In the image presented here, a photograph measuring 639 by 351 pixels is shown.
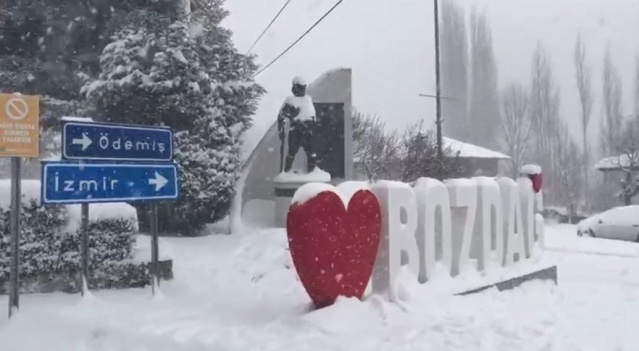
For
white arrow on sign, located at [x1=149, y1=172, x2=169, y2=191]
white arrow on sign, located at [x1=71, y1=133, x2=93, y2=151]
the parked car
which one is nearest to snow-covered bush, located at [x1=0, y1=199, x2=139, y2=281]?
white arrow on sign, located at [x1=149, y1=172, x2=169, y2=191]

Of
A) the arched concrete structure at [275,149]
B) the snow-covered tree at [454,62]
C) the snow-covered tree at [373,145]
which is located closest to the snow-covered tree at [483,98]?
the snow-covered tree at [454,62]

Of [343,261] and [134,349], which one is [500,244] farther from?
[134,349]

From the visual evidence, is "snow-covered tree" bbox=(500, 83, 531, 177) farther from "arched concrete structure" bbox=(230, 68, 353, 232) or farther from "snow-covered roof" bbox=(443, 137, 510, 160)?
"arched concrete structure" bbox=(230, 68, 353, 232)

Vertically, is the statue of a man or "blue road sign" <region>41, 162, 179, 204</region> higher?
the statue of a man

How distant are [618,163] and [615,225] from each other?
13687 millimetres

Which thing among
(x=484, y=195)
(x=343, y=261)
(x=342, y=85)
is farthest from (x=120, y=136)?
(x=342, y=85)

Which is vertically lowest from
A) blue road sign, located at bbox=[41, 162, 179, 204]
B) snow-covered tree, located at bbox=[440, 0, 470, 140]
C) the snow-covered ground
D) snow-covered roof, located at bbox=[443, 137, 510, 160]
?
the snow-covered ground

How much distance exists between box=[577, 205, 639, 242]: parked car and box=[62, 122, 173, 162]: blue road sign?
16064 millimetres

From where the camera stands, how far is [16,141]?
544 centimetres

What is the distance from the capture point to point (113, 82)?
33.3 ft

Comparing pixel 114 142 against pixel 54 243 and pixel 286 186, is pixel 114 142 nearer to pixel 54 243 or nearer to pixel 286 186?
pixel 54 243

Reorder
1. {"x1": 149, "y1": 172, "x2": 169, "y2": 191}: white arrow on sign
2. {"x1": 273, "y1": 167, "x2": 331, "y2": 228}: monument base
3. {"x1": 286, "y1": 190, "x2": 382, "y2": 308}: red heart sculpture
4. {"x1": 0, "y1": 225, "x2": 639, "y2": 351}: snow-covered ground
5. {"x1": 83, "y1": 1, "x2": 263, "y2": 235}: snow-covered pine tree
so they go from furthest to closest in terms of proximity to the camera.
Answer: {"x1": 273, "y1": 167, "x2": 331, "y2": 228}: monument base → {"x1": 83, "y1": 1, "x2": 263, "y2": 235}: snow-covered pine tree → {"x1": 149, "y1": 172, "x2": 169, "y2": 191}: white arrow on sign → {"x1": 286, "y1": 190, "x2": 382, "y2": 308}: red heart sculpture → {"x1": 0, "y1": 225, "x2": 639, "y2": 351}: snow-covered ground

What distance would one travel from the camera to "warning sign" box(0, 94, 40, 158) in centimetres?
538

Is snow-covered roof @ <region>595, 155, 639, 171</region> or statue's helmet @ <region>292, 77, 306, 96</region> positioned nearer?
statue's helmet @ <region>292, 77, 306, 96</region>
